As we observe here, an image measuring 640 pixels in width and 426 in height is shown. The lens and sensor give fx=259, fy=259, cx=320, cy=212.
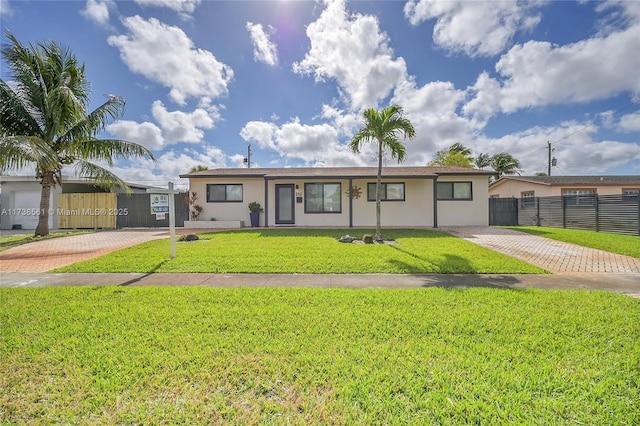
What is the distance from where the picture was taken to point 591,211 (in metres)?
13.0

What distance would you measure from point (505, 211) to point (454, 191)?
5119 mm

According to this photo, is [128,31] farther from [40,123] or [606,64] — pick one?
[606,64]

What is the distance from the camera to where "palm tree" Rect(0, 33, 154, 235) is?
1034 cm

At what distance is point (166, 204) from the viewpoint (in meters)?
8.11

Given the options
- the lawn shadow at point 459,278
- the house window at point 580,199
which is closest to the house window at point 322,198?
the lawn shadow at point 459,278

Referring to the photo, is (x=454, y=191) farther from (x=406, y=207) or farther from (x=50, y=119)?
(x=50, y=119)

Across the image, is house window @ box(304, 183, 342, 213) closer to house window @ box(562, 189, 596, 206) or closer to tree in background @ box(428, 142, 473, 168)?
house window @ box(562, 189, 596, 206)

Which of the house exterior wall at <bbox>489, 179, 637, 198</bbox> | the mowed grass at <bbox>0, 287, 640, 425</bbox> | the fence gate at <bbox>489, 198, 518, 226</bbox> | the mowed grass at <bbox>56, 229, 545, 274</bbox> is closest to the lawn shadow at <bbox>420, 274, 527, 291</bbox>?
the mowed grass at <bbox>56, 229, 545, 274</bbox>

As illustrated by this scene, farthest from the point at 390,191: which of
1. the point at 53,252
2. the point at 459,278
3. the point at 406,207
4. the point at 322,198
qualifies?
the point at 53,252

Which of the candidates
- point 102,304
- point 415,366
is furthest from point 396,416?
point 102,304

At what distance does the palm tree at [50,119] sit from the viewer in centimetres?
1034

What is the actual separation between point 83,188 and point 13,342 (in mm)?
19793

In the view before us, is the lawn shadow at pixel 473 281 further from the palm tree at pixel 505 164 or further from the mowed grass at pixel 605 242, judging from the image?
the palm tree at pixel 505 164

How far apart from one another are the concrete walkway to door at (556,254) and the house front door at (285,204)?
8.90 meters
